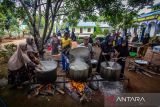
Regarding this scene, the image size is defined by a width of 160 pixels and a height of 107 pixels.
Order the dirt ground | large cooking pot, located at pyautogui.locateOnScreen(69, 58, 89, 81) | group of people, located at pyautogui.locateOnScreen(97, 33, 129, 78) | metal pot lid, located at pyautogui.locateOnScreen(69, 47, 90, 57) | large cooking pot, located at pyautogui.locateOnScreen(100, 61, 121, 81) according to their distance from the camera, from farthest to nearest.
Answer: group of people, located at pyautogui.locateOnScreen(97, 33, 129, 78)
metal pot lid, located at pyautogui.locateOnScreen(69, 47, 90, 57)
large cooking pot, located at pyautogui.locateOnScreen(100, 61, 121, 81)
the dirt ground
large cooking pot, located at pyautogui.locateOnScreen(69, 58, 89, 81)

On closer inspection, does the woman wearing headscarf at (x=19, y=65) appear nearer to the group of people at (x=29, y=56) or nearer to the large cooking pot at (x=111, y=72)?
the group of people at (x=29, y=56)

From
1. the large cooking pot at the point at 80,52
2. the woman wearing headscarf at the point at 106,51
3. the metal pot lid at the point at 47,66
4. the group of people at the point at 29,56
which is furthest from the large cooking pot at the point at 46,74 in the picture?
the woman wearing headscarf at the point at 106,51

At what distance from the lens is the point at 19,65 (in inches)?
209

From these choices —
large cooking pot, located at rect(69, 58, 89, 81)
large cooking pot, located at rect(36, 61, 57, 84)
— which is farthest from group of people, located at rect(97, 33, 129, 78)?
large cooking pot, located at rect(36, 61, 57, 84)

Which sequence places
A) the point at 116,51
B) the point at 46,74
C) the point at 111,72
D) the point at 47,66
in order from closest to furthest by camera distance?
the point at 46,74 → the point at 111,72 → the point at 47,66 → the point at 116,51

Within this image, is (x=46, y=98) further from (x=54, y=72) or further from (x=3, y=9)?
(x=3, y=9)

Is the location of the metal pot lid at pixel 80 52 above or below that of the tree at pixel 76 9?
below

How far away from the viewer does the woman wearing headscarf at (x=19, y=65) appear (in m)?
5.13

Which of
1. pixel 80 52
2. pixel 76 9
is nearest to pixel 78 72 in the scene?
pixel 80 52

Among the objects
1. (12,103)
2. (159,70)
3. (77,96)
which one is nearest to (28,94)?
(12,103)

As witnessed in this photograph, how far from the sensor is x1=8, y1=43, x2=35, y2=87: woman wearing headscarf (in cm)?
513

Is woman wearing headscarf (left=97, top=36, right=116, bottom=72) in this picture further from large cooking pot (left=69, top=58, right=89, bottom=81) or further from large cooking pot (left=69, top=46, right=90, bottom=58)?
large cooking pot (left=69, top=58, right=89, bottom=81)

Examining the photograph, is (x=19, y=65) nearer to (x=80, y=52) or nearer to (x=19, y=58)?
(x=19, y=58)

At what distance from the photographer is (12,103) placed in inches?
181
